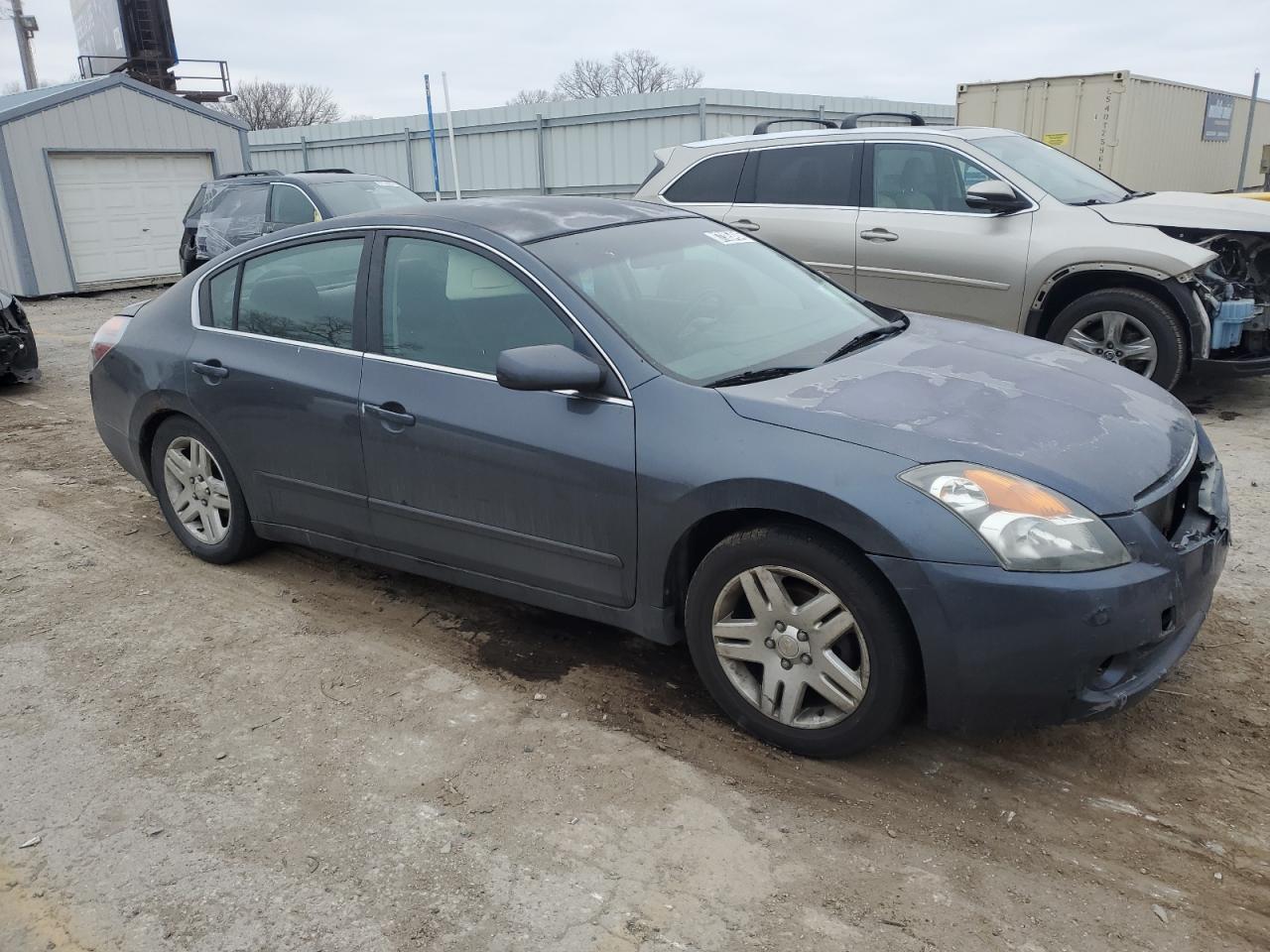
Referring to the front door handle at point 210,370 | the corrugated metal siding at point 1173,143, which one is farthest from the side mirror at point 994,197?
the corrugated metal siding at point 1173,143

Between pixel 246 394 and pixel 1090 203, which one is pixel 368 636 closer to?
pixel 246 394

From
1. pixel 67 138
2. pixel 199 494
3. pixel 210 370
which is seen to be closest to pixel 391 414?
pixel 210 370

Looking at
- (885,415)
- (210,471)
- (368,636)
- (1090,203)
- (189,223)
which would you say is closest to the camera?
(885,415)

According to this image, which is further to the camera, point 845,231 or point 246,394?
point 845,231

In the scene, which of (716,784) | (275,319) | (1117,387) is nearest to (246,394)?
(275,319)

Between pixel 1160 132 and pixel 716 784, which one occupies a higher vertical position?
pixel 1160 132

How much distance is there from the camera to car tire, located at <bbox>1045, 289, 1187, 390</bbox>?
245 inches

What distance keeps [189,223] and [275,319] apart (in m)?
8.76

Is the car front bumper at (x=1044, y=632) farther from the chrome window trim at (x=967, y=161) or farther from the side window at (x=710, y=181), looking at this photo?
the side window at (x=710, y=181)

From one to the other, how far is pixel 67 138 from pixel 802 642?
17.8 m

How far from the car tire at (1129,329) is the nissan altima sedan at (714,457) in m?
2.85

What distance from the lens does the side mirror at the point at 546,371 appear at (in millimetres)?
3113

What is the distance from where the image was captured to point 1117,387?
3404 mm

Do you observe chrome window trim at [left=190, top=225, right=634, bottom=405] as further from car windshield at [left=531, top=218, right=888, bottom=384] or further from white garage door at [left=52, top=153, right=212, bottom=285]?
white garage door at [left=52, top=153, right=212, bottom=285]
